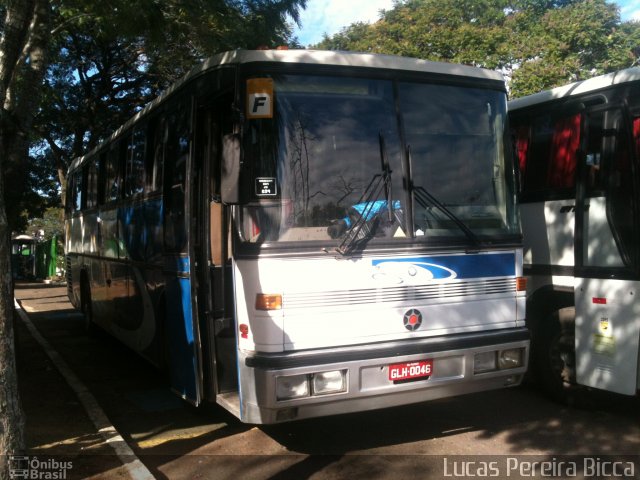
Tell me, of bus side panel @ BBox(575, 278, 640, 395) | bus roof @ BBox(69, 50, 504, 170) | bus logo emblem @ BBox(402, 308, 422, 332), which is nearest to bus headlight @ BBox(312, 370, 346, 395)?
bus logo emblem @ BBox(402, 308, 422, 332)

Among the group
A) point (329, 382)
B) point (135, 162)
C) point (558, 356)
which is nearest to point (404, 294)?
Result: point (329, 382)

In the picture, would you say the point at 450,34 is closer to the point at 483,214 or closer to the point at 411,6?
the point at 411,6

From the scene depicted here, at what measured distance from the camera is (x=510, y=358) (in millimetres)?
5094

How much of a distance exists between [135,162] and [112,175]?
145 cm

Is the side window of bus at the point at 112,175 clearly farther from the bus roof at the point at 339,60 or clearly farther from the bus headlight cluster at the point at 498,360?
the bus headlight cluster at the point at 498,360

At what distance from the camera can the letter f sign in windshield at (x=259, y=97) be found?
4.43 m

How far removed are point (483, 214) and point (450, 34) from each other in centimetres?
1338

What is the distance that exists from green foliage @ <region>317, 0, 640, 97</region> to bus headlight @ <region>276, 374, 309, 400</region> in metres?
11.7

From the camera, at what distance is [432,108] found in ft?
16.6

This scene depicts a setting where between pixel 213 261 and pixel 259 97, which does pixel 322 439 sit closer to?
pixel 213 261

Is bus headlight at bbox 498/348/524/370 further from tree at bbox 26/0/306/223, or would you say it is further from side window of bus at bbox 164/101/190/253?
tree at bbox 26/0/306/223

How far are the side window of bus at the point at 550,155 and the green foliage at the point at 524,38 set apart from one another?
25.9 feet

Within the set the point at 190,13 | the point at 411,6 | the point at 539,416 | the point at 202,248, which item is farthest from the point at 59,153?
the point at 539,416

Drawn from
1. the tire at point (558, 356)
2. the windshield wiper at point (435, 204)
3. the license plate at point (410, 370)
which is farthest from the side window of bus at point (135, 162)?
the tire at point (558, 356)
